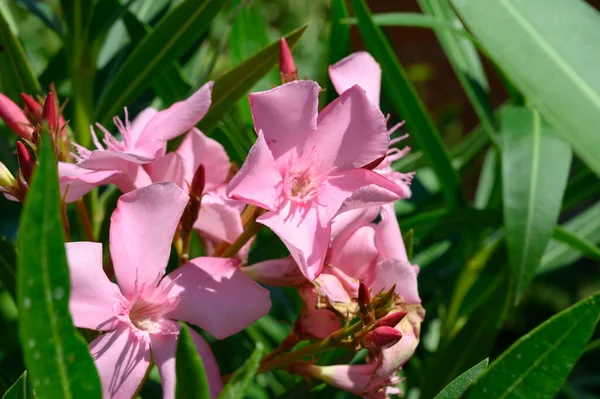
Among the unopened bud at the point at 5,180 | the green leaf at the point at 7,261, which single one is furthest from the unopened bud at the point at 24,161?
the green leaf at the point at 7,261

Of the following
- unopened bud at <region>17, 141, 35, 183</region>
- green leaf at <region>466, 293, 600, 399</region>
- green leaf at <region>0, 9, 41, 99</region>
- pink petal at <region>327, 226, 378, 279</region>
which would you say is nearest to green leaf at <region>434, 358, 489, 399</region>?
green leaf at <region>466, 293, 600, 399</region>

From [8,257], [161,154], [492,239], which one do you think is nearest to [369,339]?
[161,154]

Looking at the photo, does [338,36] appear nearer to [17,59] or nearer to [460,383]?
[17,59]

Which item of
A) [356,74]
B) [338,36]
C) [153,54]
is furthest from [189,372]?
[338,36]

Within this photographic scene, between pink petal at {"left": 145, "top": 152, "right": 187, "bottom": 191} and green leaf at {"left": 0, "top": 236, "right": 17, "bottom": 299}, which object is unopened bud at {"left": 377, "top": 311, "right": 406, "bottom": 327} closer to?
pink petal at {"left": 145, "top": 152, "right": 187, "bottom": 191}

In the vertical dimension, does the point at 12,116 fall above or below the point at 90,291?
above

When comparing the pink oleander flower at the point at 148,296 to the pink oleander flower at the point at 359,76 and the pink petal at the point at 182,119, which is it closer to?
the pink petal at the point at 182,119
